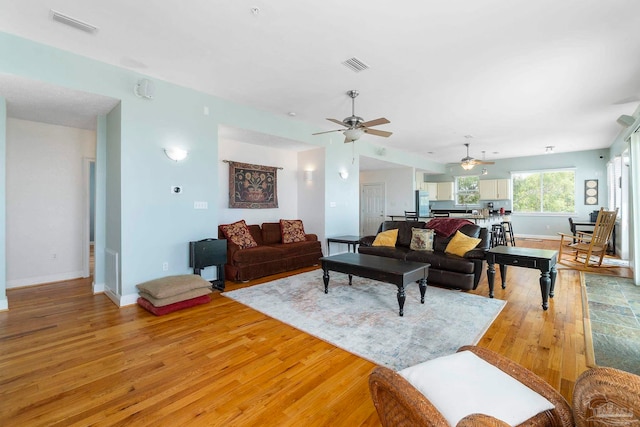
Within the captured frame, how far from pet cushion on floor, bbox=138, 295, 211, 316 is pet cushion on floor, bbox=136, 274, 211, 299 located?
123 millimetres

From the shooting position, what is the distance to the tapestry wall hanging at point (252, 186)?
5672 millimetres

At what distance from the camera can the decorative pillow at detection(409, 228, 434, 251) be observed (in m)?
4.70

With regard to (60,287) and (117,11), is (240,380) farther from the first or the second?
(60,287)

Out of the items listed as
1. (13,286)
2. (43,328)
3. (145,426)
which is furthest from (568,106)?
(13,286)

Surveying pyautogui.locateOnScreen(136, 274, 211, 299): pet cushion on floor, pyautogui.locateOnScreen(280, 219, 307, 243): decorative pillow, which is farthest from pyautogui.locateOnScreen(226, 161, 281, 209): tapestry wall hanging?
pyautogui.locateOnScreen(136, 274, 211, 299): pet cushion on floor

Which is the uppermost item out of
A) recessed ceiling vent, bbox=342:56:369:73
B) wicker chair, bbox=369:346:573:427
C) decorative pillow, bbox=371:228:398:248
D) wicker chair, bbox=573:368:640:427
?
recessed ceiling vent, bbox=342:56:369:73

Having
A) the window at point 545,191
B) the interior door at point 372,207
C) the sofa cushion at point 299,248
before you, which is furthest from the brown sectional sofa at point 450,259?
the window at point 545,191

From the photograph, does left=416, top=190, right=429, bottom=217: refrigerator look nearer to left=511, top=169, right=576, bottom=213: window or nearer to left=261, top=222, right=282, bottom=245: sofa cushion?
left=511, top=169, right=576, bottom=213: window

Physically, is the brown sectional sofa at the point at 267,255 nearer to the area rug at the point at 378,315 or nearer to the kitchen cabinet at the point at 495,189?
the area rug at the point at 378,315

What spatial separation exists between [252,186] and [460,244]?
3.97 meters

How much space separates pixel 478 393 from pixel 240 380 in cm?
158

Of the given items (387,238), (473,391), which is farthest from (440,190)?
(473,391)

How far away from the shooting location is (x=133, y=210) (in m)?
3.67

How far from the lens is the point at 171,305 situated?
3.40 metres
